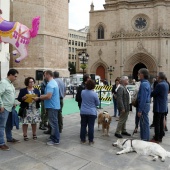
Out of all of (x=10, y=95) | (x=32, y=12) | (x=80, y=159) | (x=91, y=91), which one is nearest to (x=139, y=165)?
(x=80, y=159)

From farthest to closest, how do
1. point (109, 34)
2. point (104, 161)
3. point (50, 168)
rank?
point (109, 34), point (104, 161), point (50, 168)

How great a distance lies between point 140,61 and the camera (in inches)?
1294

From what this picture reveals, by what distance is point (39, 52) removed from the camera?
17734 millimetres

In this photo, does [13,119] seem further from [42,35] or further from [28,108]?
[42,35]

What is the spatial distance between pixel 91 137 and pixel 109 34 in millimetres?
30266

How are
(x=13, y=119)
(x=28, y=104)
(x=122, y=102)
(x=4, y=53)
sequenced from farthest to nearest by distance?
(x=4, y=53) → (x=122, y=102) → (x=28, y=104) → (x=13, y=119)

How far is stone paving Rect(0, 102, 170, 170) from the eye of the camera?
364 centimetres

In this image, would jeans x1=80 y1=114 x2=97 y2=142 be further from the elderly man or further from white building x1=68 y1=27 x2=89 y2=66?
white building x1=68 y1=27 x2=89 y2=66

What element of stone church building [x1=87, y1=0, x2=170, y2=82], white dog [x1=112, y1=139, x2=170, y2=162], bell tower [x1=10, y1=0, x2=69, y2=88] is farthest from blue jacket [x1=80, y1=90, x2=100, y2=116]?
stone church building [x1=87, y1=0, x2=170, y2=82]

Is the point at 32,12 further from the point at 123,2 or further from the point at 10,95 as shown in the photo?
the point at 123,2

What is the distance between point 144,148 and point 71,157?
156cm

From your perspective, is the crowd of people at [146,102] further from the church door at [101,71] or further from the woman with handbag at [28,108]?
the church door at [101,71]

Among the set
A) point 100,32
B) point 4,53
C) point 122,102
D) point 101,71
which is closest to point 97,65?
point 101,71

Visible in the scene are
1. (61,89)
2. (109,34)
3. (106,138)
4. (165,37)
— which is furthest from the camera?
(109,34)
